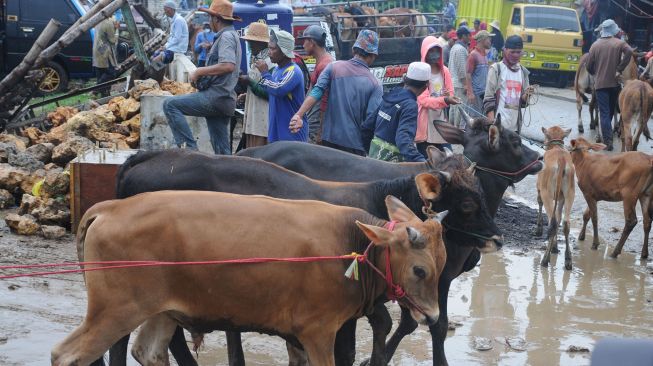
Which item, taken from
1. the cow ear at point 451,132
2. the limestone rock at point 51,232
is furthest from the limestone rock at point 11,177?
Answer: the cow ear at point 451,132

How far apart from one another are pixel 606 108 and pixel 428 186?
1122 centimetres

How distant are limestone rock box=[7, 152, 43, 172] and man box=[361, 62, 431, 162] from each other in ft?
14.3

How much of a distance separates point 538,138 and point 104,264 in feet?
41.5

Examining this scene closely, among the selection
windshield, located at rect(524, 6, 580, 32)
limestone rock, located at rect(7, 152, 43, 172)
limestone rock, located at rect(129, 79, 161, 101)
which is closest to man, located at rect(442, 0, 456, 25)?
windshield, located at rect(524, 6, 580, 32)

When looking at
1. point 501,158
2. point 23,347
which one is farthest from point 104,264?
point 501,158

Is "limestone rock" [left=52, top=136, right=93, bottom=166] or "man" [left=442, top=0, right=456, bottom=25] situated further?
"man" [left=442, top=0, right=456, bottom=25]

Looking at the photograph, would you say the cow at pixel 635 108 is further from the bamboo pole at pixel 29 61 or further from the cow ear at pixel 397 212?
the cow ear at pixel 397 212

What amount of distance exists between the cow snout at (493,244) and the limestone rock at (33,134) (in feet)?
25.5

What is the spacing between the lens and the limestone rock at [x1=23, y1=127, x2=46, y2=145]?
12.5 meters

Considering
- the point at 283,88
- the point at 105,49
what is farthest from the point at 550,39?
the point at 283,88

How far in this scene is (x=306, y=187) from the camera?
21.1ft

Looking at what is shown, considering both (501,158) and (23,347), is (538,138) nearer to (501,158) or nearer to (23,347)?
(501,158)

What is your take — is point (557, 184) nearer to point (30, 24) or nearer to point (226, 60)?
Answer: point (226, 60)

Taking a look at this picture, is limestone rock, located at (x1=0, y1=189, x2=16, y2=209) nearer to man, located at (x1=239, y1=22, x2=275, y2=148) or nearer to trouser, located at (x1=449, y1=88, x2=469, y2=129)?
man, located at (x1=239, y1=22, x2=275, y2=148)
